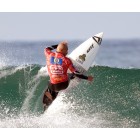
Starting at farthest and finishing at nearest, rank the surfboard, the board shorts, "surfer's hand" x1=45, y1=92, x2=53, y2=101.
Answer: the surfboard → "surfer's hand" x1=45, y1=92, x2=53, y2=101 → the board shorts

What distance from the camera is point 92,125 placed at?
11898 millimetres

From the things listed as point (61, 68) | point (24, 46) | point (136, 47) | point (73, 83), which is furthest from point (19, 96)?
point (136, 47)

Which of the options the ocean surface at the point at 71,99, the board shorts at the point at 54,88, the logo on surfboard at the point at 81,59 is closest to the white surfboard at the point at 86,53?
the logo on surfboard at the point at 81,59

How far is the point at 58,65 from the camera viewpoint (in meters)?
11.0

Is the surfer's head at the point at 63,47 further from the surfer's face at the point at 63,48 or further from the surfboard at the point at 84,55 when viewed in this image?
the surfboard at the point at 84,55

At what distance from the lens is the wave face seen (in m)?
12.2

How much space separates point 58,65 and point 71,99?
271 centimetres

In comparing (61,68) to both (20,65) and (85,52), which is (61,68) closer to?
(85,52)

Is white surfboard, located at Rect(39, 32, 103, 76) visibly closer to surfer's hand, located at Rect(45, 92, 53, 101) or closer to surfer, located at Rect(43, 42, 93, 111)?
surfer, located at Rect(43, 42, 93, 111)

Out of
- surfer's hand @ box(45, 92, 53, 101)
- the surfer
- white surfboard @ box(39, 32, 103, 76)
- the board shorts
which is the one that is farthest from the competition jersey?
white surfboard @ box(39, 32, 103, 76)

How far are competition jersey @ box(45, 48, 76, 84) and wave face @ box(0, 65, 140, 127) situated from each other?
3.54ft

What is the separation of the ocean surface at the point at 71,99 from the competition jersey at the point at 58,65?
1.04m

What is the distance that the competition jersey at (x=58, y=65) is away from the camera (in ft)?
36.0

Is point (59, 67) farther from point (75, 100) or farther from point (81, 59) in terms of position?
point (75, 100)
